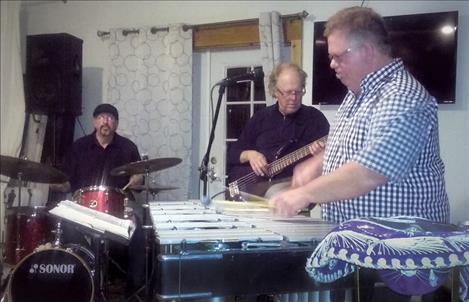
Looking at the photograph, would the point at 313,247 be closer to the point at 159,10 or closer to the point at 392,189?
the point at 392,189

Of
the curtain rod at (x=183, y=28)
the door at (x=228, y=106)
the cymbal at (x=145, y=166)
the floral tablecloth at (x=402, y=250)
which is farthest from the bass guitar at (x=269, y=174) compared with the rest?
the floral tablecloth at (x=402, y=250)

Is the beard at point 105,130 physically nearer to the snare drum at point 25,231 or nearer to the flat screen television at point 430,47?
the snare drum at point 25,231

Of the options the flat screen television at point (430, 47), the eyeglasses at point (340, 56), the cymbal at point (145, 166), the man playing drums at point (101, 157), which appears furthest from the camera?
the man playing drums at point (101, 157)

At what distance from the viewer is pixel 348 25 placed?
5.46ft

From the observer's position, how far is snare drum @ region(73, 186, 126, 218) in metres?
3.21

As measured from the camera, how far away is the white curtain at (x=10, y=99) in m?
4.82

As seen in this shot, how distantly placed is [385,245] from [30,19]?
208 inches

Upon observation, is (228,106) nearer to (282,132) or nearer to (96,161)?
(96,161)

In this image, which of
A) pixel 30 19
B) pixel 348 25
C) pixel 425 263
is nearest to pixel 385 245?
pixel 425 263

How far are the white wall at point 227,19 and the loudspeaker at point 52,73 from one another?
47 centimetres

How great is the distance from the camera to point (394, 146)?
4.39ft

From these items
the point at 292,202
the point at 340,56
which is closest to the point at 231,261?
the point at 292,202

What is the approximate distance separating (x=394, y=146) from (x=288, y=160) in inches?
64.7

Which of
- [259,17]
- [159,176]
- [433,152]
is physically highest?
[259,17]
